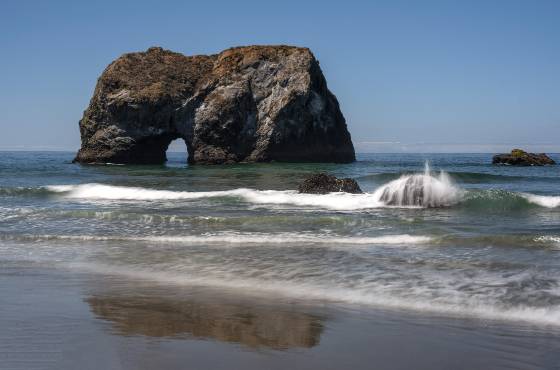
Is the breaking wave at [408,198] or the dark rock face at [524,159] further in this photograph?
the dark rock face at [524,159]

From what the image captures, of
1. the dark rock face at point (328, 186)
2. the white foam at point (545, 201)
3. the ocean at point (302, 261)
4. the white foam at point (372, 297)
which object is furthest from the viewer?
the dark rock face at point (328, 186)

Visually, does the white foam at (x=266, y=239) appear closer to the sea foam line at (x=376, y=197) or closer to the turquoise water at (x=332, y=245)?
the turquoise water at (x=332, y=245)

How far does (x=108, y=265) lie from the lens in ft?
27.5

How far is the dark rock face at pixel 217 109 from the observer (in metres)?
50.0

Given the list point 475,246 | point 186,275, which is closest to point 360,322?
point 186,275

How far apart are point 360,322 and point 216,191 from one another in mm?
16659

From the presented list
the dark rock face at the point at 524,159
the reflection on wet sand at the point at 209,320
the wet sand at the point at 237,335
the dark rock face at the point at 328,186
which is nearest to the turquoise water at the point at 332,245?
the wet sand at the point at 237,335

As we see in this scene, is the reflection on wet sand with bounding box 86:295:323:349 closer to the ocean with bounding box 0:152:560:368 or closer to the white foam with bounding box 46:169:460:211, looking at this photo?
the ocean with bounding box 0:152:560:368

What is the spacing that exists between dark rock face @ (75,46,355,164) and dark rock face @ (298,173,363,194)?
30793 mm

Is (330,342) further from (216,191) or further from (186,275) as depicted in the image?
(216,191)

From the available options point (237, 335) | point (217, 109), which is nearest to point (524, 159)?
point (217, 109)

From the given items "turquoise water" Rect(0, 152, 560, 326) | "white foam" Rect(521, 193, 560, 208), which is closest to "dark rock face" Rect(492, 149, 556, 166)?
"white foam" Rect(521, 193, 560, 208)

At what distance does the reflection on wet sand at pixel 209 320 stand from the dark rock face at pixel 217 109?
44.0 m

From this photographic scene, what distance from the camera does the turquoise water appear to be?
6625mm
